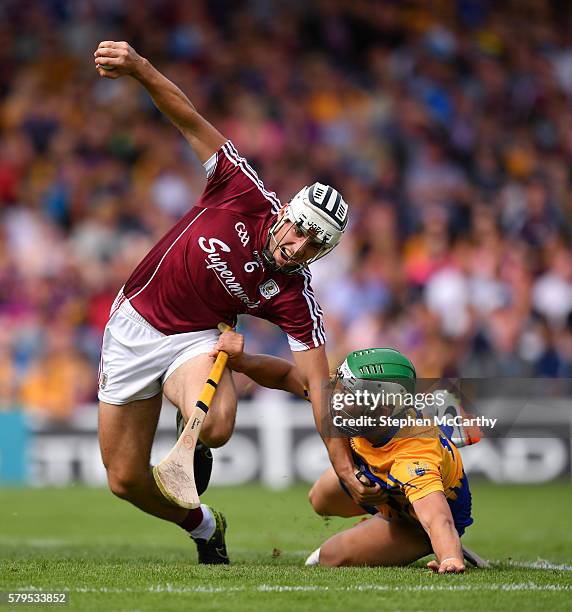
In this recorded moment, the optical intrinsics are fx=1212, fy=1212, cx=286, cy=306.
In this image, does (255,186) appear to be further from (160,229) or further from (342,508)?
(160,229)

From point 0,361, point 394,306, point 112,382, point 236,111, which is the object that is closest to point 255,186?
point 112,382

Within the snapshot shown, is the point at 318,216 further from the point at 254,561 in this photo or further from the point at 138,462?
the point at 254,561

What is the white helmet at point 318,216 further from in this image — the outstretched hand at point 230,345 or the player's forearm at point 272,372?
the player's forearm at point 272,372

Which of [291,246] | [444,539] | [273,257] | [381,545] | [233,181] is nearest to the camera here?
[444,539]

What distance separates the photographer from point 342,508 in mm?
7395

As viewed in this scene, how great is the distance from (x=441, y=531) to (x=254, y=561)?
177 cm

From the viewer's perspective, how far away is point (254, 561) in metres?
7.57

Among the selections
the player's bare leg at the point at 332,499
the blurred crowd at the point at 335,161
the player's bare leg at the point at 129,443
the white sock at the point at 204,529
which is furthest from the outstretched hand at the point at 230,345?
the blurred crowd at the point at 335,161

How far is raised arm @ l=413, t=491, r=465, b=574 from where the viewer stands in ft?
20.2

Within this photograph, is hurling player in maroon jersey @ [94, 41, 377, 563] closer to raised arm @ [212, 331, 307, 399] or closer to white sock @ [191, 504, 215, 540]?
white sock @ [191, 504, 215, 540]

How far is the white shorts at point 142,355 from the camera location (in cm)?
711

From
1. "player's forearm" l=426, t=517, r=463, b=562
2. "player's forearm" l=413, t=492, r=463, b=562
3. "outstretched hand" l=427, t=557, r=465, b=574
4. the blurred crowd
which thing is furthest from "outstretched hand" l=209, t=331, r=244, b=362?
the blurred crowd

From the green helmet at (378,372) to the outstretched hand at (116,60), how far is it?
203 cm

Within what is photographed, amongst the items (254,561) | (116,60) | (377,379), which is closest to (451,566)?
(377,379)
